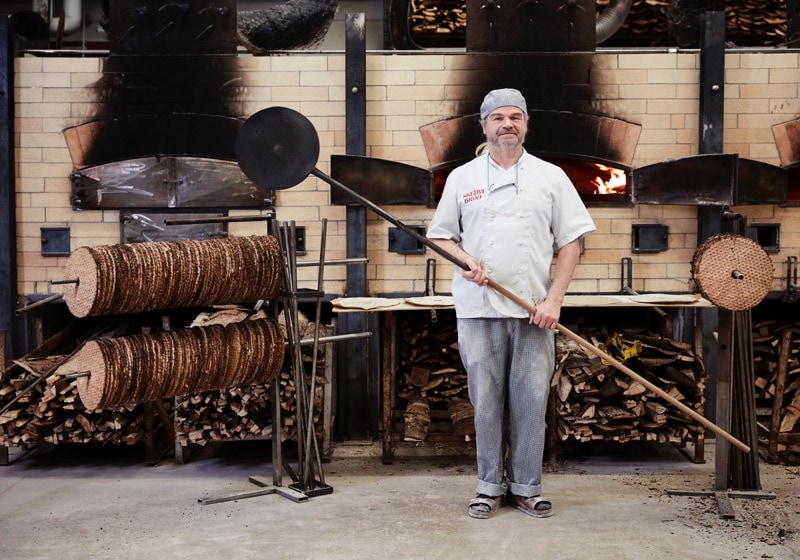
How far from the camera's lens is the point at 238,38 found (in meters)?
5.78

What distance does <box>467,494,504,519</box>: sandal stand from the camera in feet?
13.1

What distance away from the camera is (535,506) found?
4.02m

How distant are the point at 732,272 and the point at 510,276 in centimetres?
106

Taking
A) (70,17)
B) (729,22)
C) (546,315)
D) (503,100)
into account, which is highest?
(70,17)

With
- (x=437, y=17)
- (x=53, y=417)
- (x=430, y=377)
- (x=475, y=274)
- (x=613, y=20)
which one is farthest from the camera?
(x=437, y=17)

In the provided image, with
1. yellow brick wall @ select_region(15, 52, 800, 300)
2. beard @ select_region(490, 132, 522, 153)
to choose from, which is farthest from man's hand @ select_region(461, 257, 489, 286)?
yellow brick wall @ select_region(15, 52, 800, 300)

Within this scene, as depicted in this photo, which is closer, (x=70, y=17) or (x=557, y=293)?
(x=557, y=293)

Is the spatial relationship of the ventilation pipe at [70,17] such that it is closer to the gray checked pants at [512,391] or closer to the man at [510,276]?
the man at [510,276]

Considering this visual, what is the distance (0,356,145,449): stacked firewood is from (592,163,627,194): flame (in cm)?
322

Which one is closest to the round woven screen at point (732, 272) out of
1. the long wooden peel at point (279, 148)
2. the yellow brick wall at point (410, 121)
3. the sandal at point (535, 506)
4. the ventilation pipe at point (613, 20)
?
the long wooden peel at point (279, 148)

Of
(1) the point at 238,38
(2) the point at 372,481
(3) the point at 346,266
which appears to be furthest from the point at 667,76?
(2) the point at 372,481

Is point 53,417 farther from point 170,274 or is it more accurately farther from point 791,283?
point 791,283

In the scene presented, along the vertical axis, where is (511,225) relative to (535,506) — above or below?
above

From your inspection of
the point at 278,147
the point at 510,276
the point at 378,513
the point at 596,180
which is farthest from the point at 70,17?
the point at 378,513
